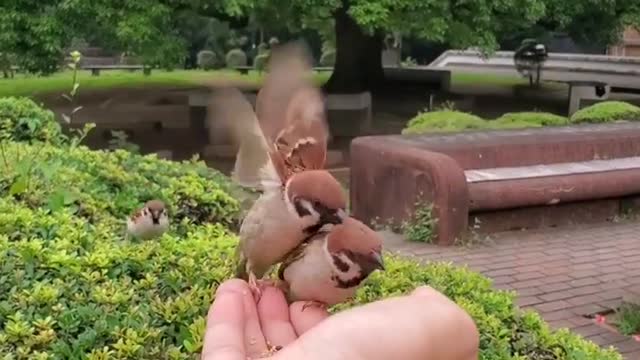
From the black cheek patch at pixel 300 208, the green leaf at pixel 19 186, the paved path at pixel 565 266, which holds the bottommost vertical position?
the paved path at pixel 565 266

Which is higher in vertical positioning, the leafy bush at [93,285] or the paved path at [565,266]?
the leafy bush at [93,285]

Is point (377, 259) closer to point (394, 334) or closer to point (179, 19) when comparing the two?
point (394, 334)

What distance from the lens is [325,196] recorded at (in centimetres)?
159

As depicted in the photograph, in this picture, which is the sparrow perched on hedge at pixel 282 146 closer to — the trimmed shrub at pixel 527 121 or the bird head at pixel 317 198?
the bird head at pixel 317 198

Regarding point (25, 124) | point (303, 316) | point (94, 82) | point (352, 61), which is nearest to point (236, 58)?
point (94, 82)

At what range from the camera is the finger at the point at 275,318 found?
1650 millimetres

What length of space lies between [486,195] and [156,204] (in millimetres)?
4027

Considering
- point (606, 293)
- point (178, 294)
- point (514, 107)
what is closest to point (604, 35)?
point (514, 107)

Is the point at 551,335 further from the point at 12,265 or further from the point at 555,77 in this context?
the point at 555,77

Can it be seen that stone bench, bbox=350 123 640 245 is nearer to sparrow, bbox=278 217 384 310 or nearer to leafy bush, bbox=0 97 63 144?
leafy bush, bbox=0 97 63 144

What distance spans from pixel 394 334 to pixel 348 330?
0.25 feet

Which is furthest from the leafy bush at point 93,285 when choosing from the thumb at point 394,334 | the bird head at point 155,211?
the thumb at point 394,334

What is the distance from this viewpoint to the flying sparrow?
3742 mm

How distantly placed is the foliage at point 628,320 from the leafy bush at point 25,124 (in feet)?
12.9
